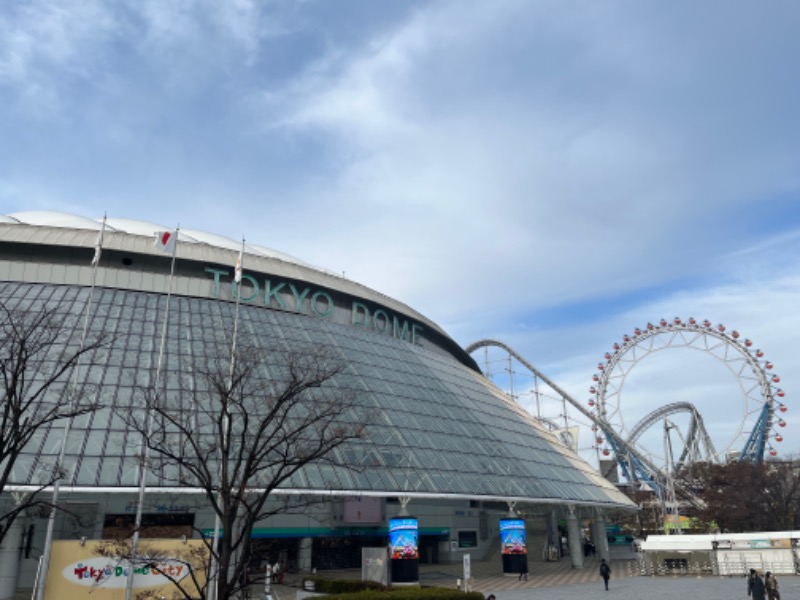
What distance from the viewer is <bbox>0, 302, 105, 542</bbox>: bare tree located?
16.8m

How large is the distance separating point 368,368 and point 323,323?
6.79 meters

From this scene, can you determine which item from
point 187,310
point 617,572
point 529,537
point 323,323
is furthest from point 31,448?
point 529,537

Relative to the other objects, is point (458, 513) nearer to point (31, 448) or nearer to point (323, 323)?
point (323, 323)

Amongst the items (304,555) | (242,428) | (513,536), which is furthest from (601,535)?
(242,428)

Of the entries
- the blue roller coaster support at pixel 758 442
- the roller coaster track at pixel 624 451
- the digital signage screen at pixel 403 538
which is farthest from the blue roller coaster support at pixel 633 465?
the digital signage screen at pixel 403 538

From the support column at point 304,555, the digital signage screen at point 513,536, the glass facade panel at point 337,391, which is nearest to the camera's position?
the glass facade panel at point 337,391

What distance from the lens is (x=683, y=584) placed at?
36094 mm

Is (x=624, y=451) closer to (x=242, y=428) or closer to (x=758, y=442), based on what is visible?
(x=758, y=442)

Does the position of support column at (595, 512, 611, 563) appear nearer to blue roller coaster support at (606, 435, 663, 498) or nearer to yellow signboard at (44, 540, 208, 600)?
yellow signboard at (44, 540, 208, 600)

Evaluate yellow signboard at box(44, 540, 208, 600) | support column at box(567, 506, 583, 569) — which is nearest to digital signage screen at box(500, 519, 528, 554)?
support column at box(567, 506, 583, 569)

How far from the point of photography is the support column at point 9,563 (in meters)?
24.7

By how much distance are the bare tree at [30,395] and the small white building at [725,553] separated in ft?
130

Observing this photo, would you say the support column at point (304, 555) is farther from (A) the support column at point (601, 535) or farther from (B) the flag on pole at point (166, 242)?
(A) the support column at point (601, 535)

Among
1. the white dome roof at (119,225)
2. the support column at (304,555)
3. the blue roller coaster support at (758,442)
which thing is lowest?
the support column at (304,555)
